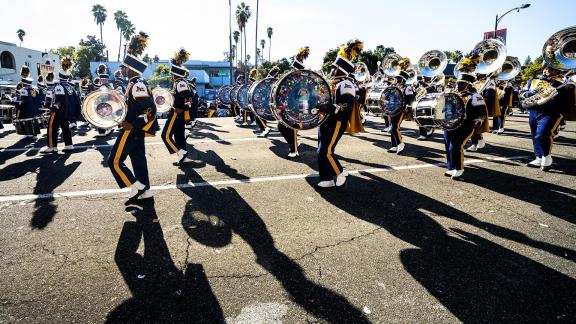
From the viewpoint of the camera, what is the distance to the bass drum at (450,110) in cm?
579

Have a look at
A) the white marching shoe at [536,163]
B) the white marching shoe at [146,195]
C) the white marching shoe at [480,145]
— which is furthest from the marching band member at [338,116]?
the white marching shoe at [480,145]

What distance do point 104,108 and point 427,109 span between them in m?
5.74

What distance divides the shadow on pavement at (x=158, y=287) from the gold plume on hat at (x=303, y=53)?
5221 mm

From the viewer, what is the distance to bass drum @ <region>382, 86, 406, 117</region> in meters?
8.02

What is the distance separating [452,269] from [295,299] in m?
1.62

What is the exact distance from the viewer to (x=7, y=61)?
41.6m

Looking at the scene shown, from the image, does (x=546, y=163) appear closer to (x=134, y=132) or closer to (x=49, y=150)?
(x=134, y=132)

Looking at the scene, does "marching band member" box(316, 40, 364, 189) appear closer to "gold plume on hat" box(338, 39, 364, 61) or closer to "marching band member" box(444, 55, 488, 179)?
"gold plume on hat" box(338, 39, 364, 61)


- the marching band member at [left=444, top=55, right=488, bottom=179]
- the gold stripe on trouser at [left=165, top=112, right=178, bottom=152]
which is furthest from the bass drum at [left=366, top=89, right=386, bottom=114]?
the gold stripe on trouser at [left=165, top=112, right=178, bottom=152]

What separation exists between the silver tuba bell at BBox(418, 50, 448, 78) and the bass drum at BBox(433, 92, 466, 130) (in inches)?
252

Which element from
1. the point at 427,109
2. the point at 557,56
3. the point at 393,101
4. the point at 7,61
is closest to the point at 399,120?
the point at 393,101

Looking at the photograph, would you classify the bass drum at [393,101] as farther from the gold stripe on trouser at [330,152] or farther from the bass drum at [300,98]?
the bass drum at [300,98]

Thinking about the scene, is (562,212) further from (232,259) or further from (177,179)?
(177,179)

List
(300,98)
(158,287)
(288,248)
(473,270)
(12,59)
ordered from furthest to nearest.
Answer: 1. (12,59)
2. (300,98)
3. (288,248)
4. (473,270)
5. (158,287)
